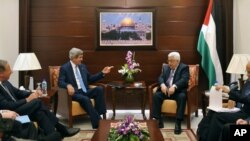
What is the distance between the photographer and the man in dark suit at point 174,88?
5.75 metres

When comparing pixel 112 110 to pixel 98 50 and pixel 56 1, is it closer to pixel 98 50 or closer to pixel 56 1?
pixel 98 50

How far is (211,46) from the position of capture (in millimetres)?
6664

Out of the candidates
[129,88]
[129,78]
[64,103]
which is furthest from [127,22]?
[64,103]

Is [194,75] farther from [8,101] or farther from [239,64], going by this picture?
[8,101]

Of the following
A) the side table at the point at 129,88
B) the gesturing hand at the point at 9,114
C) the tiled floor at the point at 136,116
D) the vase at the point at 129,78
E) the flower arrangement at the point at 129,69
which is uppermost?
the flower arrangement at the point at 129,69

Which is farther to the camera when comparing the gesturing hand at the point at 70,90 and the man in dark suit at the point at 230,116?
the gesturing hand at the point at 70,90

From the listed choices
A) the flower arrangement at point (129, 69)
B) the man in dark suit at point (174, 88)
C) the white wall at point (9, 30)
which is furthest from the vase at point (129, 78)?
the white wall at point (9, 30)

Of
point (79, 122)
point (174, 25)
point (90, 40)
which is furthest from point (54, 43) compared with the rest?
point (174, 25)

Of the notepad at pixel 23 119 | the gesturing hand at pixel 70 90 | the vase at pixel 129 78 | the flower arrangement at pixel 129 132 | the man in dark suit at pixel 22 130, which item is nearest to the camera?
the flower arrangement at pixel 129 132

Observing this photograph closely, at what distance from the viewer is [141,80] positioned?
7.12m

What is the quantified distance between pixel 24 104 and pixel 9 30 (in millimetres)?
2729

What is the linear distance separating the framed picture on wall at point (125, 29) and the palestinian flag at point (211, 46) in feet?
3.18

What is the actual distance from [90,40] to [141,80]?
4.16ft

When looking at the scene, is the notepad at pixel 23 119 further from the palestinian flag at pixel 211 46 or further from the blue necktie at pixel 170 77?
the palestinian flag at pixel 211 46
